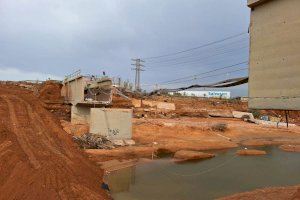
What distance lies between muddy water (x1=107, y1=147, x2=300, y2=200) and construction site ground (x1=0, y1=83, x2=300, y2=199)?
185cm

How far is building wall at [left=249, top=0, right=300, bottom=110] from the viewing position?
7113 mm

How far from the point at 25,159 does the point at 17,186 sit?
12.0ft

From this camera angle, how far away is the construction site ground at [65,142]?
1566cm

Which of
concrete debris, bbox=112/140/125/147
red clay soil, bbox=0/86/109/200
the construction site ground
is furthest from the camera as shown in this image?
concrete debris, bbox=112/140/125/147

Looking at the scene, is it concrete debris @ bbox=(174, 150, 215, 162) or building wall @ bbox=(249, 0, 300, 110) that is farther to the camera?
concrete debris @ bbox=(174, 150, 215, 162)

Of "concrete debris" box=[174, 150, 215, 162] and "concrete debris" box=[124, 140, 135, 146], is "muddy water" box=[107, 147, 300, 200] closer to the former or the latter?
"concrete debris" box=[174, 150, 215, 162]

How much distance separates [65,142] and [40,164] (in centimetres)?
817

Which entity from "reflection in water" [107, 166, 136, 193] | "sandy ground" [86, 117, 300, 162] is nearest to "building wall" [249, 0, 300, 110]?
"reflection in water" [107, 166, 136, 193]

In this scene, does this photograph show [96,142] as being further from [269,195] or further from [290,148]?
[290,148]

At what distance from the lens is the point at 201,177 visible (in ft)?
76.1

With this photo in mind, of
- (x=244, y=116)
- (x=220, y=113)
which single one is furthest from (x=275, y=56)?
(x=220, y=113)

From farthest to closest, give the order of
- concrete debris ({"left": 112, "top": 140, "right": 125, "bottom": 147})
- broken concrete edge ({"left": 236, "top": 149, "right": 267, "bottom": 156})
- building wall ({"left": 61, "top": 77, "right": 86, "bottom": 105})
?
building wall ({"left": 61, "top": 77, "right": 86, "bottom": 105})
broken concrete edge ({"left": 236, "top": 149, "right": 267, "bottom": 156})
concrete debris ({"left": 112, "top": 140, "right": 125, "bottom": 147})

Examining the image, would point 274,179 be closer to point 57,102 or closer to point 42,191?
point 42,191

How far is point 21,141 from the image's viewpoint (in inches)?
894
